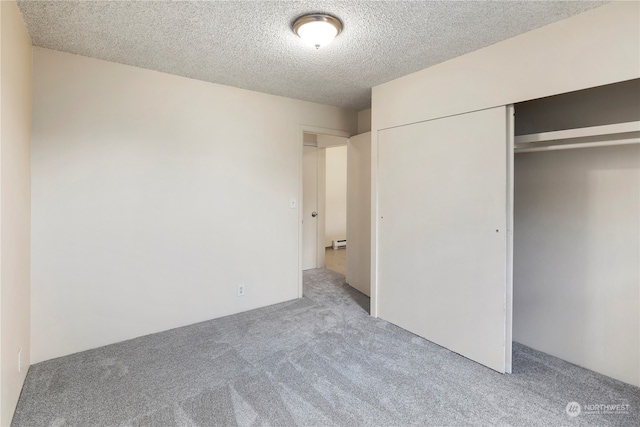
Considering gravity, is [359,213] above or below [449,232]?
above

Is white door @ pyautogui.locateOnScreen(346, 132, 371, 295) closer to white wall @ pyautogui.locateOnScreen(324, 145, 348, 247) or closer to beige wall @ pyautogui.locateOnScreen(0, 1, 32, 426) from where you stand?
white wall @ pyautogui.locateOnScreen(324, 145, 348, 247)

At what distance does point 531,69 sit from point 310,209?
3637mm

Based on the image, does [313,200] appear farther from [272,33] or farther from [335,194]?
[272,33]

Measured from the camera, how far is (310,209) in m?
5.22

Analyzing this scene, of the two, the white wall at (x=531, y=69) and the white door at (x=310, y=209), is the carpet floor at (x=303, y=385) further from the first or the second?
the white door at (x=310, y=209)

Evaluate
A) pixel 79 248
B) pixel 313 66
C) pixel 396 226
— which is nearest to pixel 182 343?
pixel 79 248

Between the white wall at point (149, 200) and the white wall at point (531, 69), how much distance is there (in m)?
1.50

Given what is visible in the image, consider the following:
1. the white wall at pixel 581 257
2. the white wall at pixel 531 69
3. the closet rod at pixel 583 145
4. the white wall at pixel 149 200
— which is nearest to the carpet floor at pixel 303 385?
the white wall at pixel 581 257

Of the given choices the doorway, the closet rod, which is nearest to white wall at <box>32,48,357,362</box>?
the doorway

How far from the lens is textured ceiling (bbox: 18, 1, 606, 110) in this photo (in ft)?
5.90

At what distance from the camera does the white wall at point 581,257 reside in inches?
82.9

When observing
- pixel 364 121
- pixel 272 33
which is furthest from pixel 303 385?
pixel 364 121

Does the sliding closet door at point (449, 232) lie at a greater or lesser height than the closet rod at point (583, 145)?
lesser

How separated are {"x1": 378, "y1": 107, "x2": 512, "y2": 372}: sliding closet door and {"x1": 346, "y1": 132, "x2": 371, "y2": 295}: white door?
0.69 metres
